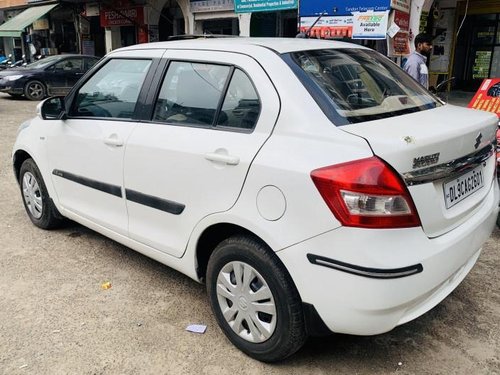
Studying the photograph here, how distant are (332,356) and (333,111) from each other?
134cm

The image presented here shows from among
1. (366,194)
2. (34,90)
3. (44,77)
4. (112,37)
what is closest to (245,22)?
(44,77)

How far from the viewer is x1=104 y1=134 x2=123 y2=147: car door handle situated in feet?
10.7

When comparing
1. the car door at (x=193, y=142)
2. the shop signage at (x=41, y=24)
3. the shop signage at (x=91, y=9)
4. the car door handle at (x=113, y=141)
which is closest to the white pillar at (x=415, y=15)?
the car door at (x=193, y=142)

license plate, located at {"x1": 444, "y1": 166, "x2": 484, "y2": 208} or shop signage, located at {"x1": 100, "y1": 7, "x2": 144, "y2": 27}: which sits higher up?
shop signage, located at {"x1": 100, "y1": 7, "x2": 144, "y2": 27}

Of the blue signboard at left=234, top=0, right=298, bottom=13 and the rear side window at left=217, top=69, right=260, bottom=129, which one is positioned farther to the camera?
the blue signboard at left=234, top=0, right=298, bottom=13

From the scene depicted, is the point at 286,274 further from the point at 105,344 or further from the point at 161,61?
the point at 161,61

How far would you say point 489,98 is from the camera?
5.34 meters

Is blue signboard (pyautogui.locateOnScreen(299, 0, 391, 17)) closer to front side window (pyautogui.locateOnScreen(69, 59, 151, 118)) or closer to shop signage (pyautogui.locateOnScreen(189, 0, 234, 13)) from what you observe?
shop signage (pyautogui.locateOnScreen(189, 0, 234, 13))

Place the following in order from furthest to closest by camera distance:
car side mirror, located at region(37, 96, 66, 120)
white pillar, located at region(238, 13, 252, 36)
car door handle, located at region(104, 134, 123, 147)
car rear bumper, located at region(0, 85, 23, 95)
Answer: car rear bumper, located at region(0, 85, 23, 95)
white pillar, located at region(238, 13, 252, 36)
car side mirror, located at region(37, 96, 66, 120)
car door handle, located at region(104, 134, 123, 147)

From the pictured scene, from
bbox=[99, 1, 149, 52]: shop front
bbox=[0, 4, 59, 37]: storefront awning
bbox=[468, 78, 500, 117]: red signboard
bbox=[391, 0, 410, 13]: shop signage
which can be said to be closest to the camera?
bbox=[468, 78, 500, 117]: red signboard

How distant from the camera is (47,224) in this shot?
4473 mm

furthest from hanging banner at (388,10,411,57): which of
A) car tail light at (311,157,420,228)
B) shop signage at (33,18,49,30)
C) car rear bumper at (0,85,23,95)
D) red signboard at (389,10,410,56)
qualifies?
shop signage at (33,18,49,30)

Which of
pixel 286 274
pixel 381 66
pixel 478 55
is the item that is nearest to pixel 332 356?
pixel 286 274

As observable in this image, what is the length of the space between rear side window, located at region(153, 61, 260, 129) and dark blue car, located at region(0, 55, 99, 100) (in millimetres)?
13567
